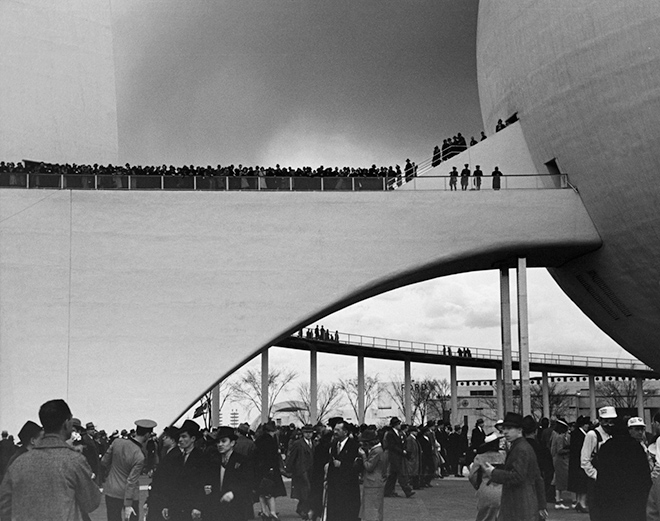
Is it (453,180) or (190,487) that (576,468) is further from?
(453,180)

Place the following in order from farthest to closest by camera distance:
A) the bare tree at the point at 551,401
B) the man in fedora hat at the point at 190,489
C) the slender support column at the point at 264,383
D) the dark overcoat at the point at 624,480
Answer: the bare tree at the point at 551,401, the slender support column at the point at 264,383, the man in fedora hat at the point at 190,489, the dark overcoat at the point at 624,480

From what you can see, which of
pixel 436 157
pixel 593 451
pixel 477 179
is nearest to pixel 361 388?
pixel 436 157

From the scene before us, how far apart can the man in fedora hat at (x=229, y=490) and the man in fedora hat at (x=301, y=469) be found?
6765 mm

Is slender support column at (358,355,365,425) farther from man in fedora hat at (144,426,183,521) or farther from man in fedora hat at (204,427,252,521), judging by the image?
man in fedora hat at (204,427,252,521)

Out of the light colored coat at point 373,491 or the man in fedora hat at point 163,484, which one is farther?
the light colored coat at point 373,491

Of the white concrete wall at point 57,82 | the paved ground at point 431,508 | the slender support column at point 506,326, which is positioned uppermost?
the white concrete wall at point 57,82

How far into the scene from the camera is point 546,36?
2919 centimetres

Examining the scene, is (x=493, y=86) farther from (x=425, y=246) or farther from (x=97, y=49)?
(x=97, y=49)

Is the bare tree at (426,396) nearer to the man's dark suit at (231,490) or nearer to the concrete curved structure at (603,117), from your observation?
the concrete curved structure at (603,117)

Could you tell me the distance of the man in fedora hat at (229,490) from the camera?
930 centimetres

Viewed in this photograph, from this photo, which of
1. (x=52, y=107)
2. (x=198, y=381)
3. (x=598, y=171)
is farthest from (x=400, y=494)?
(x=52, y=107)

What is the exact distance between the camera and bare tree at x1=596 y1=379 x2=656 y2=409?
271 ft

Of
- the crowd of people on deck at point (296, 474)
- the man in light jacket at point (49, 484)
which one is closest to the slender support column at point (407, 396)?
the crowd of people on deck at point (296, 474)

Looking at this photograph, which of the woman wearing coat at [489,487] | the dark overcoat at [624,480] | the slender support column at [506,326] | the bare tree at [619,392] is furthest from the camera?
the bare tree at [619,392]
